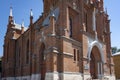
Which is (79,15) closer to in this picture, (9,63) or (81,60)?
(81,60)

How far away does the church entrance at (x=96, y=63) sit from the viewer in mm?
30859

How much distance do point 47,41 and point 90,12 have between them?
37.2 feet

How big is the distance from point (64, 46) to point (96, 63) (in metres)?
9.75

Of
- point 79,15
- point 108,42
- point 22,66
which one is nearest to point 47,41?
point 79,15

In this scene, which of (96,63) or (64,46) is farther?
(96,63)

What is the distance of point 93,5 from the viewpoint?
32.8 meters

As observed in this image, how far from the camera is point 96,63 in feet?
104

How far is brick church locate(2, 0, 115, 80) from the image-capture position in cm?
2372

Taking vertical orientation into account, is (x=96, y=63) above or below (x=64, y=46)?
below

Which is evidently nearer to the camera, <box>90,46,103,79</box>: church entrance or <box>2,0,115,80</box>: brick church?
<box>2,0,115,80</box>: brick church

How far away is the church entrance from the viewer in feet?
101

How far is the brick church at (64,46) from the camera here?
23.7 m

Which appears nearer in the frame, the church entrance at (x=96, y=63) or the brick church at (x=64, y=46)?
the brick church at (x=64, y=46)

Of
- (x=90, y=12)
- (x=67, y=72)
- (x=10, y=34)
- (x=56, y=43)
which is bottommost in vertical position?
(x=67, y=72)
